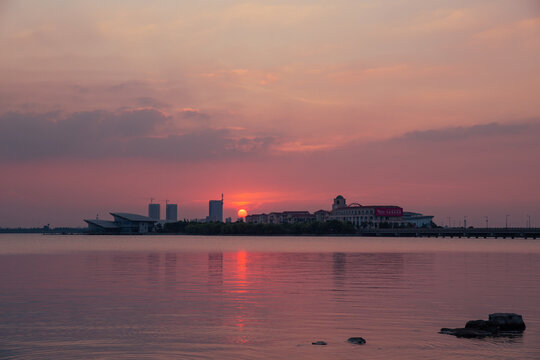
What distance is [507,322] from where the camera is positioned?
31.7 metres

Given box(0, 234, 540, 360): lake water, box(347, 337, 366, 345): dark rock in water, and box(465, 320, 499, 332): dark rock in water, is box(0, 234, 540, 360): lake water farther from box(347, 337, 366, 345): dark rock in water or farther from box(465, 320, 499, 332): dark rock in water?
box(465, 320, 499, 332): dark rock in water

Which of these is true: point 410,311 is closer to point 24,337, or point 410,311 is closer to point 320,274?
point 24,337

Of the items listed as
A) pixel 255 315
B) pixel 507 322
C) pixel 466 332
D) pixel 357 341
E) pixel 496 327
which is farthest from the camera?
pixel 255 315

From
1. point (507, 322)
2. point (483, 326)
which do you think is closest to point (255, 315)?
point (483, 326)

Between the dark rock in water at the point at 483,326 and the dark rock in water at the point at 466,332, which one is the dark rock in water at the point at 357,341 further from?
the dark rock in water at the point at 483,326

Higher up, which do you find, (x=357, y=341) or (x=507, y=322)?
(x=507, y=322)

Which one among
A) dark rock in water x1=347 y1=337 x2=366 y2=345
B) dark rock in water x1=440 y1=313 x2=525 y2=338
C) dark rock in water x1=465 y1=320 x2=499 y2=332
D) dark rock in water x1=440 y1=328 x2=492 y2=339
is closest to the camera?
dark rock in water x1=347 y1=337 x2=366 y2=345

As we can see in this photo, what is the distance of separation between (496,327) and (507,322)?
0.69m

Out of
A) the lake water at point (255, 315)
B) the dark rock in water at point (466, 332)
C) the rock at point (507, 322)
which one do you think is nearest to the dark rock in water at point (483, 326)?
the rock at point (507, 322)

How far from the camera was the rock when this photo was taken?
1241 inches

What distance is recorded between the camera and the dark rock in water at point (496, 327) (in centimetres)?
3088

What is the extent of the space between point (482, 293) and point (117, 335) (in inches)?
1231

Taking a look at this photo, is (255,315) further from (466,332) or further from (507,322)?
(507,322)

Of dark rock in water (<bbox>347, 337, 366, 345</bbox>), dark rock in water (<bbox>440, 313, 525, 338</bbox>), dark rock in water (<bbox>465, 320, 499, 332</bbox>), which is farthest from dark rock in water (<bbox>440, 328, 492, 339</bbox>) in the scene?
dark rock in water (<bbox>347, 337, 366, 345</bbox>)
